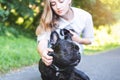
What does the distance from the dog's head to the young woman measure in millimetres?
65

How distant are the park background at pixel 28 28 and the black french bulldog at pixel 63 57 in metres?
3.85

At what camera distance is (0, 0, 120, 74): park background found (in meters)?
10.3

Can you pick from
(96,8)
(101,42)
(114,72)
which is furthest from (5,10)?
(101,42)

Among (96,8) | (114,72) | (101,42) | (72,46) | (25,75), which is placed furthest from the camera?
(101,42)

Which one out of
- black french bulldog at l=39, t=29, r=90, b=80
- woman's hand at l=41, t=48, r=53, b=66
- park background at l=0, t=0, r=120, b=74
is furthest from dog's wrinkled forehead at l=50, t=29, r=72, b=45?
park background at l=0, t=0, r=120, b=74

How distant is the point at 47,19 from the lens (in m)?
4.68

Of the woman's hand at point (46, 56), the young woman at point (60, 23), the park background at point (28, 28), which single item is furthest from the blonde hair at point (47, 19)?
the park background at point (28, 28)

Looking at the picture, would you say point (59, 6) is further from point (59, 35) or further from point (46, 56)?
point (46, 56)

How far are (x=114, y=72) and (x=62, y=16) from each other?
5.08 meters

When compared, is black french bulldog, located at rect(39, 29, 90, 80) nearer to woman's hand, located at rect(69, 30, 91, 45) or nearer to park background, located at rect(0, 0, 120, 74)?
woman's hand, located at rect(69, 30, 91, 45)

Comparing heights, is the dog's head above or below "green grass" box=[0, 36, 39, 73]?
above

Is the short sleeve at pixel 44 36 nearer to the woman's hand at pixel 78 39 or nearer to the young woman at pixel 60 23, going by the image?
the young woman at pixel 60 23

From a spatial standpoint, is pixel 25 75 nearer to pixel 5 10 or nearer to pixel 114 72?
pixel 114 72

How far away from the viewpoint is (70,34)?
183 inches
